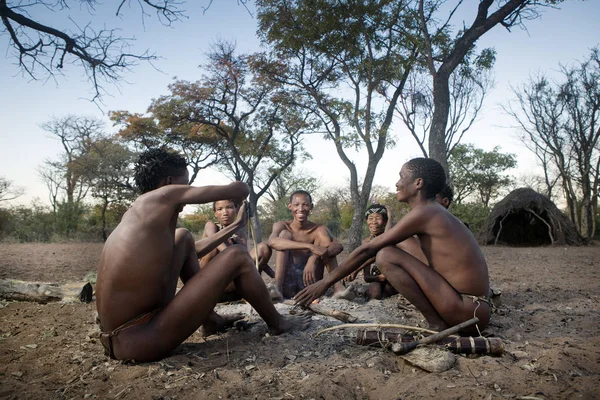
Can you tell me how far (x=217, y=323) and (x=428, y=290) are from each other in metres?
1.76

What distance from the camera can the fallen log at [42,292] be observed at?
4773 mm

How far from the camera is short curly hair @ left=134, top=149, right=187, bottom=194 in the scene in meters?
2.79

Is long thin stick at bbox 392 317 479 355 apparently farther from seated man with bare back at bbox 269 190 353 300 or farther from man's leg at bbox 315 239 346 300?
seated man with bare back at bbox 269 190 353 300

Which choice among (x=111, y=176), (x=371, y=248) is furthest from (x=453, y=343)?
(x=111, y=176)

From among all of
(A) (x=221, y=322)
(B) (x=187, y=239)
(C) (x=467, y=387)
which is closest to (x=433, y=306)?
(C) (x=467, y=387)

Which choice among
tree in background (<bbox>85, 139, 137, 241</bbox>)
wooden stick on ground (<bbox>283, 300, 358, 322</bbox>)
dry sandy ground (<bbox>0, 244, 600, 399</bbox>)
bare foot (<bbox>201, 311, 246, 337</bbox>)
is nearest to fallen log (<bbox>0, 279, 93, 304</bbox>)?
dry sandy ground (<bbox>0, 244, 600, 399</bbox>)

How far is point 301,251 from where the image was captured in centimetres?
487

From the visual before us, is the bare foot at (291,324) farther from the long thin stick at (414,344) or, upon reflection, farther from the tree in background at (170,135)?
the tree in background at (170,135)

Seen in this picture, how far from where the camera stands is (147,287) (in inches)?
96.2

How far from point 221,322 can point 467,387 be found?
200cm

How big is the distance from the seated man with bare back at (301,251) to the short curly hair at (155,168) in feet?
6.78

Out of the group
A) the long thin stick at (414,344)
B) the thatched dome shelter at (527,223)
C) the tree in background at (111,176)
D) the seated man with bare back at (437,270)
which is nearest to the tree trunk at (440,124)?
the seated man with bare back at (437,270)

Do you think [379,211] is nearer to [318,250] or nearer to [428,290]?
[318,250]

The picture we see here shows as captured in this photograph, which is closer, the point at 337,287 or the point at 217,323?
the point at 217,323
